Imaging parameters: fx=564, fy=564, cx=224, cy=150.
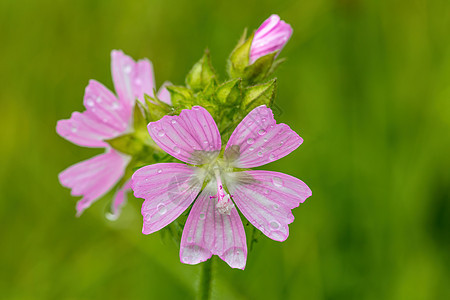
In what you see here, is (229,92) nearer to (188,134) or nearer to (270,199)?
(188,134)

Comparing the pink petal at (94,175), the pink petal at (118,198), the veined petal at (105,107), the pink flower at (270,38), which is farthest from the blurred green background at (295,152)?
the pink flower at (270,38)

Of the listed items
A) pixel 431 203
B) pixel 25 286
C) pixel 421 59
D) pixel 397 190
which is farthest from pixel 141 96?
pixel 421 59

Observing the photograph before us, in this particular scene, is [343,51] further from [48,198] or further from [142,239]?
[48,198]

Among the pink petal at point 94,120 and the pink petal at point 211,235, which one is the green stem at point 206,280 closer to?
the pink petal at point 211,235

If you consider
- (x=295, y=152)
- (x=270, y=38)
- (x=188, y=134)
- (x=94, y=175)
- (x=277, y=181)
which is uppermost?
(x=270, y=38)

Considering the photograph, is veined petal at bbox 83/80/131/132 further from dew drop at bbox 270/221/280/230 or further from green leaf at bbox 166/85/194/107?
dew drop at bbox 270/221/280/230

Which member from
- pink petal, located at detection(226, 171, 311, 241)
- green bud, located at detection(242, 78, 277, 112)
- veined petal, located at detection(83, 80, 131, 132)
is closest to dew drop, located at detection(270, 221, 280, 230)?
pink petal, located at detection(226, 171, 311, 241)

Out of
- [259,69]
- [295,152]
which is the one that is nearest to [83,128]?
[259,69]
